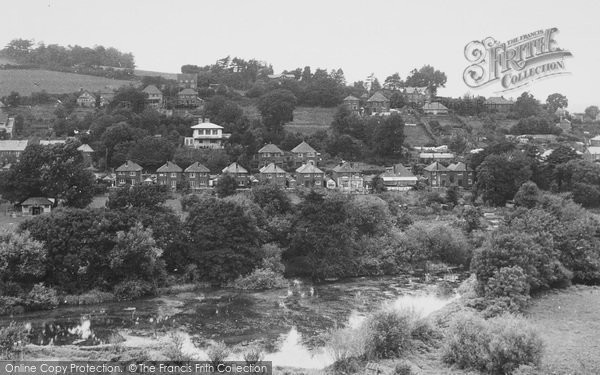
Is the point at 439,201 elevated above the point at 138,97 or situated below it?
below

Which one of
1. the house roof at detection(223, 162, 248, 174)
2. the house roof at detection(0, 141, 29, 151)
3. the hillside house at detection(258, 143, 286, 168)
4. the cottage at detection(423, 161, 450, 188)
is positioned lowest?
the cottage at detection(423, 161, 450, 188)

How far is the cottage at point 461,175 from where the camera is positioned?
51.0 metres

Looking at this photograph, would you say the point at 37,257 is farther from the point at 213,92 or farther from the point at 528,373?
the point at 213,92

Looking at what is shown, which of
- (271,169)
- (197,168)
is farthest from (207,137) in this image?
(271,169)

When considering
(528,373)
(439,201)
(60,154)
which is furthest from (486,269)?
(60,154)

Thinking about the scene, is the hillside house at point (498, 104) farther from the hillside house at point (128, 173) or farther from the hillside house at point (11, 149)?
the hillside house at point (11, 149)

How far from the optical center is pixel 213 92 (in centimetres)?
6888

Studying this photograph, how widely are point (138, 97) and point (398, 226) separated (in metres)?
30.4

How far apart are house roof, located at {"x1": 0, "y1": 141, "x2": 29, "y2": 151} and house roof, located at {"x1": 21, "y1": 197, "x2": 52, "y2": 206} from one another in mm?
14759

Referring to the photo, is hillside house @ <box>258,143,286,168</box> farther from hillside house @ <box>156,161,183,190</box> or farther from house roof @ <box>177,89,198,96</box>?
house roof @ <box>177,89,198,96</box>

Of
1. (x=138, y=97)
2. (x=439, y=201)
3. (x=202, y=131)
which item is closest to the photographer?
(x=439, y=201)

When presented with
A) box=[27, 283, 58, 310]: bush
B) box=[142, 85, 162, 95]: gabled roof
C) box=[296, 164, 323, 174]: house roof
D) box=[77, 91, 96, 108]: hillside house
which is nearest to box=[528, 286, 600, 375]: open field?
box=[27, 283, 58, 310]: bush

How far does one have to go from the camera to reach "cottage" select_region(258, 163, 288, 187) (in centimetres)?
4747

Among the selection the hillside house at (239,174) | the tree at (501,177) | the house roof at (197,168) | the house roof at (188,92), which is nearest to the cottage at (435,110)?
the tree at (501,177)
